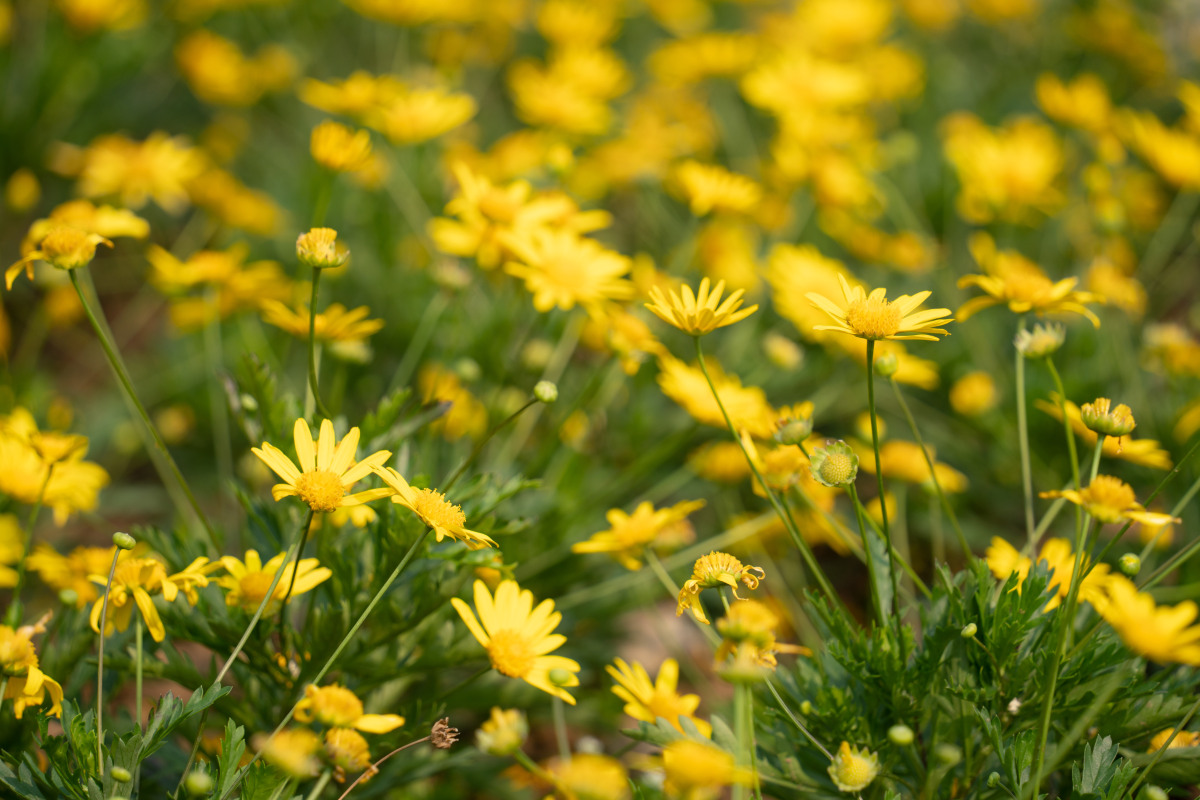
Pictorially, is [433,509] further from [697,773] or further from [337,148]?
[337,148]

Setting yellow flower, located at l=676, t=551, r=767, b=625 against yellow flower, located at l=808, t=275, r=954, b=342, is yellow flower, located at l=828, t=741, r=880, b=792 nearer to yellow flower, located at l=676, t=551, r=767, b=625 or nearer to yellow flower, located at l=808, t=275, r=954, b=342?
yellow flower, located at l=676, t=551, r=767, b=625

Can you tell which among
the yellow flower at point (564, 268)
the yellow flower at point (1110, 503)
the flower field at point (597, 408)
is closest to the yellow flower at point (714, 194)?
the flower field at point (597, 408)

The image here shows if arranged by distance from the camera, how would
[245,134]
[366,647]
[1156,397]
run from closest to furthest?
[366,647], [1156,397], [245,134]

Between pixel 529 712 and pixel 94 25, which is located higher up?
pixel 94 25

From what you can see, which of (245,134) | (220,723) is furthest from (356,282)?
(220,723)

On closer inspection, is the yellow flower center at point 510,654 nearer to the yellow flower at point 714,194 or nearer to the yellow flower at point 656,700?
the yellow flower at point 656,700

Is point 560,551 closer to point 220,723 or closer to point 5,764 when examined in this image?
point 220,723

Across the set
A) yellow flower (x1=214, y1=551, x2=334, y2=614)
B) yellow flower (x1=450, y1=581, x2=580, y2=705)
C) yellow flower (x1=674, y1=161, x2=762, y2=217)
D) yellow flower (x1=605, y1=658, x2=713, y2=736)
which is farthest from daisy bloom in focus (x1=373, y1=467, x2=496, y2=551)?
yellow flower (x1=674, y1=161, x2=762, y2=217)
